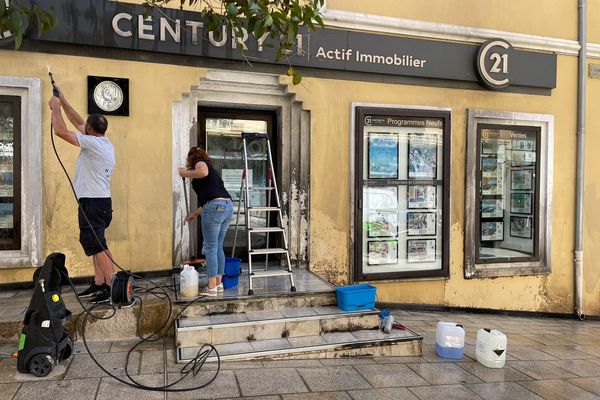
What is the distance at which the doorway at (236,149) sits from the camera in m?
6.90

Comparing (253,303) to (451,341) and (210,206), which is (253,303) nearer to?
(210,206)

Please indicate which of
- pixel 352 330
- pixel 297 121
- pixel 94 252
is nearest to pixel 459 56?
pixel 297 121

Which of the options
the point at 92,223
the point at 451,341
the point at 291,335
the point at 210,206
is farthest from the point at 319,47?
the point at 451,341

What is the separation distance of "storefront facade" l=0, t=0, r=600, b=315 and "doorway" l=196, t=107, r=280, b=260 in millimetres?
29

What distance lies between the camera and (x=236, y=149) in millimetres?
7066

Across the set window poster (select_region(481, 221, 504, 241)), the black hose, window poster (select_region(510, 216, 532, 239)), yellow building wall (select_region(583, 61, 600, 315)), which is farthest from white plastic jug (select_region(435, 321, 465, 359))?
yellow building wall (select_region(583, 61, 600, 315))

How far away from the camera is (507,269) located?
25.2 ft

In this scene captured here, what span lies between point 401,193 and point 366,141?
0.98 meters

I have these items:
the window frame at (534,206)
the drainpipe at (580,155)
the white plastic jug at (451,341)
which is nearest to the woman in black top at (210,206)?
the white plastic jug at (451,341)

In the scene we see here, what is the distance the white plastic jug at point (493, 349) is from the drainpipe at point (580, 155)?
4.22 meters

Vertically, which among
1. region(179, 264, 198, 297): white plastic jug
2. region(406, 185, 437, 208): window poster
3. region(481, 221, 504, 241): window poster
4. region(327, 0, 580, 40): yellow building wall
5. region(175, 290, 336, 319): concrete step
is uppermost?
region(327, 0, 580, 40): yellow building wall

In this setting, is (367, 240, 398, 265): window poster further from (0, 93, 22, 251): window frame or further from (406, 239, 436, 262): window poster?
(0, 93, 22, 251): window frame

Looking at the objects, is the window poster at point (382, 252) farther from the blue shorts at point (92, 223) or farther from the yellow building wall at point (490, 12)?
the blue shorts at point (92, 223)

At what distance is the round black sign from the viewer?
7.22 m
